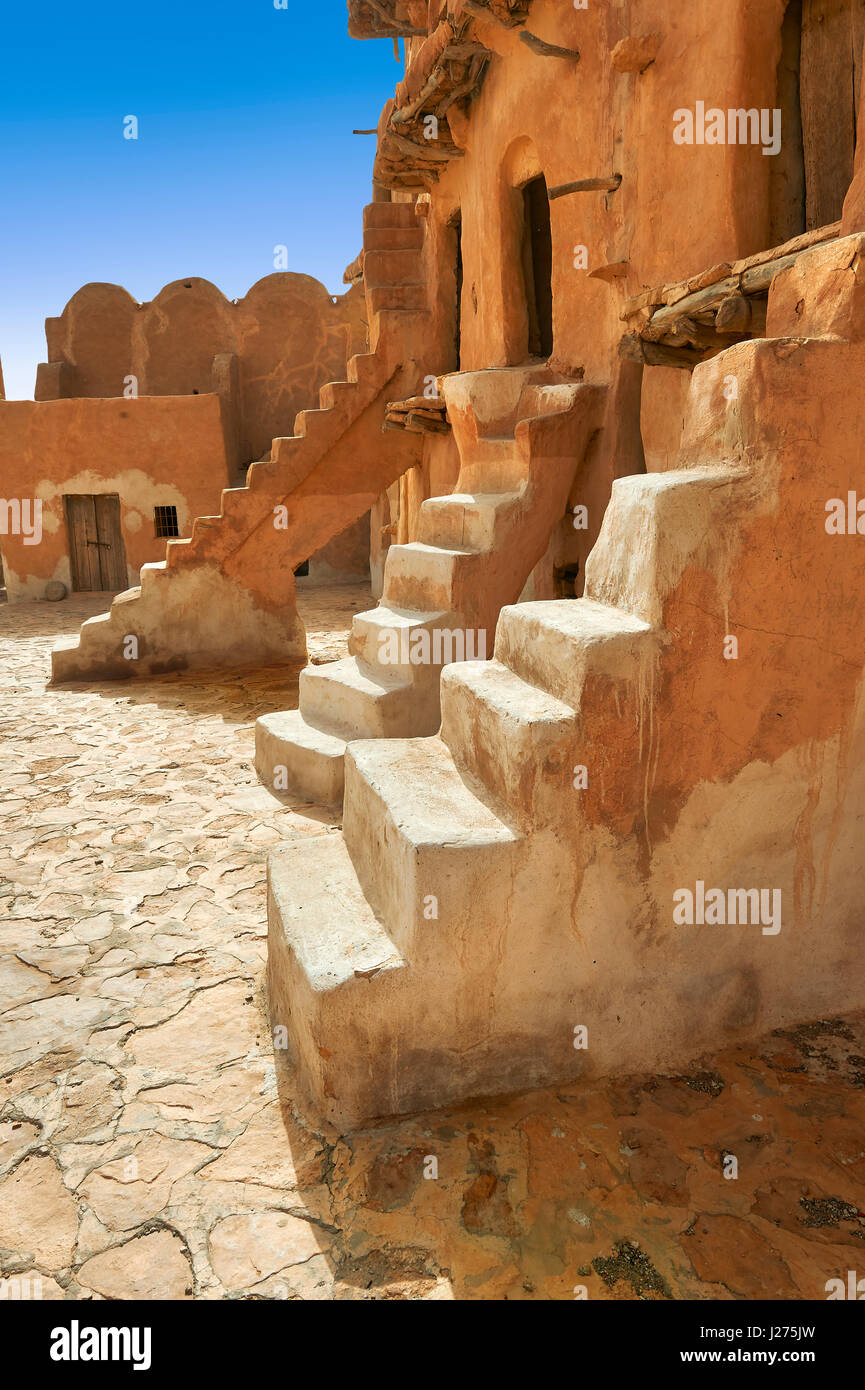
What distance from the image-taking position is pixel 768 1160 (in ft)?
9.76

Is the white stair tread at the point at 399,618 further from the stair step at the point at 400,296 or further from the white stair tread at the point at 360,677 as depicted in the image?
the stair step at the point at 400,296

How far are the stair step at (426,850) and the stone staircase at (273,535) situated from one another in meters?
6.64

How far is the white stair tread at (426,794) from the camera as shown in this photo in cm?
316

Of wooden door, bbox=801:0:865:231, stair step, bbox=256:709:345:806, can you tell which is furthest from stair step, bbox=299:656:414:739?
wooden door, bbox=801:0:865:231

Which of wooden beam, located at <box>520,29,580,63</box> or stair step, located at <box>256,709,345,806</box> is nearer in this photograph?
stair step, located at <box>256,709,345,806</box>

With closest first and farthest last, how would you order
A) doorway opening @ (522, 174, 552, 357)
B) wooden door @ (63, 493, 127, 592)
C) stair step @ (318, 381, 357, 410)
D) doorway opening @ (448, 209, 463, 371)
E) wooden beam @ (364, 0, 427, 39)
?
doorway opening @ (522, 174, 552, 357)
wooden beam @ (364, 0, 427, 39)
doorway opening @ (448, 209, 463, 371)
stair step @ (318, 381, 357, 410)
wooden door @ (63, 493, 127, 592)

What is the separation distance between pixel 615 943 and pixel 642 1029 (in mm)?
357

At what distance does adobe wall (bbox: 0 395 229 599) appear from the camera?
49.4 feet

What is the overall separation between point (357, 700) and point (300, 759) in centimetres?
55

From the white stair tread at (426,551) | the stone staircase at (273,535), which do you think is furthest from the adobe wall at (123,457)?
the white stair tread at (426,551)

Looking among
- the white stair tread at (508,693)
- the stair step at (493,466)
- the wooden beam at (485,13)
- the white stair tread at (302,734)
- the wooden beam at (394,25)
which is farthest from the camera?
the wooden beam at (394,25)

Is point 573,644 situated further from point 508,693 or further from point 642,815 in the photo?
point 642,815

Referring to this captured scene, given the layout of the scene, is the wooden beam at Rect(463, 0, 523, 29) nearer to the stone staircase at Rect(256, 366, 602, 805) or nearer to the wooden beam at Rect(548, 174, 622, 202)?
the wooden beam at Rect(548, 174, 622, 202)
